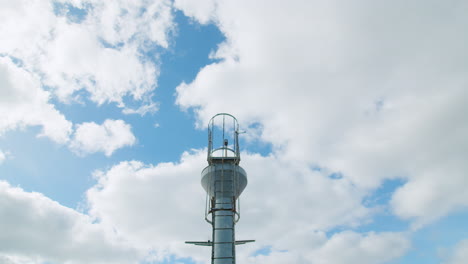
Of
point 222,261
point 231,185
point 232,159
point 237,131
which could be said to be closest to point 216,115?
point 237,131

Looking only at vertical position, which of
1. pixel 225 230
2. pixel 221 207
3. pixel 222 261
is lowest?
pixel 222 261

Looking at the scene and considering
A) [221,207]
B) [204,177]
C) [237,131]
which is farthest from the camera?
[237,131]

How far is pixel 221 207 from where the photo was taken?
34.0 metres

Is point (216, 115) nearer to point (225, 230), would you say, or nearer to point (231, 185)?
point (231, 185)

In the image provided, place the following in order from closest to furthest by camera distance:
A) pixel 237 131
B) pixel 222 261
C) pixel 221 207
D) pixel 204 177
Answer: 1. pixel 222 261
2. pixel 221 207
3. pixel 204 177
4. pixel 237 131

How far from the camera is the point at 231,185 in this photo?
35.2 m

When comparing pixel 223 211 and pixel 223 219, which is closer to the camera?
pixel 223 219

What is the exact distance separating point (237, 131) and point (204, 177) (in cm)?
650

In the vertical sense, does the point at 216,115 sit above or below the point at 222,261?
above

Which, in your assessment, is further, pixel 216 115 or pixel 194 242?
pixel 216 115

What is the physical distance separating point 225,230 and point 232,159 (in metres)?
7.56

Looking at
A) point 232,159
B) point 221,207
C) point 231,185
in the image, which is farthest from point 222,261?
point 232,159

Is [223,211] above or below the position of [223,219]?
above

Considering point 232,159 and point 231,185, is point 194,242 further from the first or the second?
point 232,159
